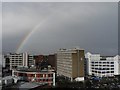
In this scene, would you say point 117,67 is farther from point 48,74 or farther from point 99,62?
point 48,74

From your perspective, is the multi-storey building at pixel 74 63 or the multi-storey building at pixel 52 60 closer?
the multi-storey building at pixel 74 63

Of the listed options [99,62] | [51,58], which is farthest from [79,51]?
[51,58]

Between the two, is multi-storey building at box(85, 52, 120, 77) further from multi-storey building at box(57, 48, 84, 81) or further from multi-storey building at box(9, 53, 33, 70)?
multi-storey building at box(9, 53, 33, 70)

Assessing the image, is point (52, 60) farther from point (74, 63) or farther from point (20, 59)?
point (74, 63)

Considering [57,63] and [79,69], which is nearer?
[79,69]

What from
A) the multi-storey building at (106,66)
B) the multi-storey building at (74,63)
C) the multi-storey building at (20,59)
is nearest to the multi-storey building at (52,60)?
the multi-storey building at (20,59)

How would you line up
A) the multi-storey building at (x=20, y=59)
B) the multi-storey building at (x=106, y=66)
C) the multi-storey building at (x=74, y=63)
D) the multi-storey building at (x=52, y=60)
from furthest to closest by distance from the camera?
the multi-storey building at (x=52, y=60)
the multi-storey building at (x=20, y=59)
the multi-storey building at (x=106, y=66)
the multi-storey building at (x=74, y=63)

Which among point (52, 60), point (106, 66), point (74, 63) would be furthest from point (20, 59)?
point (106, 66)

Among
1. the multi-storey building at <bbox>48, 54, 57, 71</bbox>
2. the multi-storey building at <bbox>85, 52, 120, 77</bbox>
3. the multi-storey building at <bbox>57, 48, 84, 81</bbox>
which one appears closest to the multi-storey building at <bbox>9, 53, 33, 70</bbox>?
the multi-storey building at <bbox>48, 54, 57, 71</bbox>

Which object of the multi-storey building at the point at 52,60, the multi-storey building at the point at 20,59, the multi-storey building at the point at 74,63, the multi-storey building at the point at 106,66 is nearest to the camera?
the multi-storey building at the point at 74,63

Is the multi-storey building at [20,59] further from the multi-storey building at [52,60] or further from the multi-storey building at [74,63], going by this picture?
the multi-storey building at [74,63]

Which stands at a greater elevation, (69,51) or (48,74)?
(69,51)
